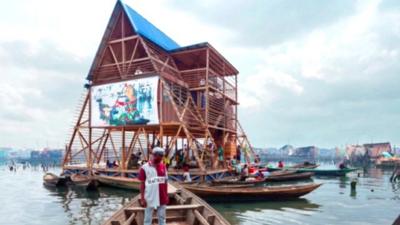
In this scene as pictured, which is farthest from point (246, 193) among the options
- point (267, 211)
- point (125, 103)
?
point (125, 103)

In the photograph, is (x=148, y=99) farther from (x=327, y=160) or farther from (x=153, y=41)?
(x=327, y=160)

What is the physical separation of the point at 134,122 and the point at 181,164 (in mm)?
4681

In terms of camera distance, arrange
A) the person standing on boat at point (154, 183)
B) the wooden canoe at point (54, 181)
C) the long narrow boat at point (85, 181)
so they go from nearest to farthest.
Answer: the person standing on boat at point (154, 183) → the long narrow boat at point (85, 181) → the wooden canoe at point (54, 181)

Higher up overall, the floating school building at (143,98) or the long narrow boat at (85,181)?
the floating school building at (143,98)

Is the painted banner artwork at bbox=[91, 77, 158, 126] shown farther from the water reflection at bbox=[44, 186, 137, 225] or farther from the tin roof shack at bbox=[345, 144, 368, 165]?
the tin roof shack at bbox=[345, 144, 368, 165]

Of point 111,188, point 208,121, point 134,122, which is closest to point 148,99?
point 134,122

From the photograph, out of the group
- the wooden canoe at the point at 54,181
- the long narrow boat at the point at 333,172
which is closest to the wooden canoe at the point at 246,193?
the wooden canoe at the point at 54,181

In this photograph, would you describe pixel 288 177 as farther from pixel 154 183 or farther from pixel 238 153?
pixel 154 183

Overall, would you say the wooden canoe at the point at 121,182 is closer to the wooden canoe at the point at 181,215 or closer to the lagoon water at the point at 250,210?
the lagoon water at the point at 250,210

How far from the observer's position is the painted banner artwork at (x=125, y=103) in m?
22.3

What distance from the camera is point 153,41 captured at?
24.7m

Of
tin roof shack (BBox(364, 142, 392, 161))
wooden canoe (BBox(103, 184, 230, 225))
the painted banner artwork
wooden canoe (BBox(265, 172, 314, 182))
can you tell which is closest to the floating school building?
the painted banner artwork

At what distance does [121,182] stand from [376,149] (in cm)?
6923

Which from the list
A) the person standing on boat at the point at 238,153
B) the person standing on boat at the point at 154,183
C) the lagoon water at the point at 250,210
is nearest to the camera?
the person standing on boat at the point at 154,183
